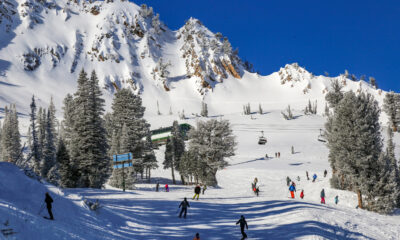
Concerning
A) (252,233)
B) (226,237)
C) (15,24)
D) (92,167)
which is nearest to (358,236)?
(252,233)

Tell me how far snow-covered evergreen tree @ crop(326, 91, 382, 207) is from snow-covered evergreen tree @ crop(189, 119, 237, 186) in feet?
48.7

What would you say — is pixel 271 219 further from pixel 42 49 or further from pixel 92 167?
pixel 42 49

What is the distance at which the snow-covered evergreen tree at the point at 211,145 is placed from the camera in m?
41.4

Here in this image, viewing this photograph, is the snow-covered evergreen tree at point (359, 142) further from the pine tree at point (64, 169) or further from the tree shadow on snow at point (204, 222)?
the pine tree at point (64, 169)

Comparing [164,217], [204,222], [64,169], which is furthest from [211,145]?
[204,222]

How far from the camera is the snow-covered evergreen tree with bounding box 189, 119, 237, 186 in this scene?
41375 mm

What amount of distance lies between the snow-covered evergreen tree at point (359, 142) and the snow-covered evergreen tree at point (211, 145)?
14.8 metres

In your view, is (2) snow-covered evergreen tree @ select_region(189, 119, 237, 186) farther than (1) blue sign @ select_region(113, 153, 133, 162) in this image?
Yes

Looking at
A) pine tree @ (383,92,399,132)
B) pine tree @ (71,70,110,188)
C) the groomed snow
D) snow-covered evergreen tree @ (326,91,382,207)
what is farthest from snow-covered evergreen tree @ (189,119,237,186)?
pine tree @ (383,92,399,132)

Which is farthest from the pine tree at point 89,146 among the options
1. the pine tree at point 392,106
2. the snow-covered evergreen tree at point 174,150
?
the pine tree at point 392,106

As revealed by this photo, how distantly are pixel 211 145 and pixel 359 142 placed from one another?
738 inches

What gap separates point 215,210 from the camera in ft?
69.7

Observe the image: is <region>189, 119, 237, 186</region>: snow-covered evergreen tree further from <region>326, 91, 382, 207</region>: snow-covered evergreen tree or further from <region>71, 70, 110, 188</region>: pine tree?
<region>326, 91, 382, 207</region>: snow-covered evergreen tree

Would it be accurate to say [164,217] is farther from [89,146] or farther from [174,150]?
[174,150]
